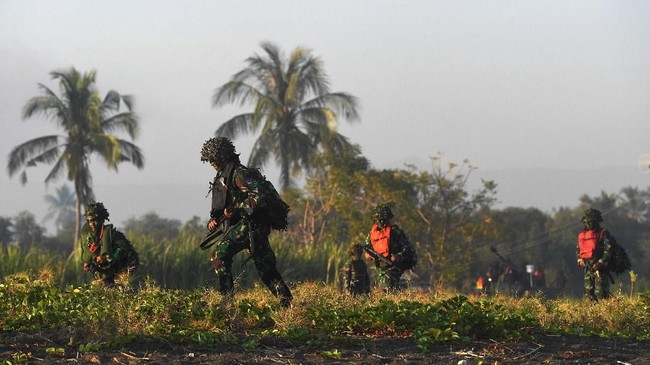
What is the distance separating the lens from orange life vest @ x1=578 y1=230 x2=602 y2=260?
1423 cm

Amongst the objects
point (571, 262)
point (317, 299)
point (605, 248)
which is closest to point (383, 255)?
point (605, 248)

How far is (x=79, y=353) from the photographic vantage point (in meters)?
7.11

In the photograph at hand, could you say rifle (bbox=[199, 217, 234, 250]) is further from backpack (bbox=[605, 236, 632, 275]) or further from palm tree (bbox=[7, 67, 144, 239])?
palm tree (bbox=[7, 67, 144, 239])

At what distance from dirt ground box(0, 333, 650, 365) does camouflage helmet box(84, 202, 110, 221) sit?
3.63 meters

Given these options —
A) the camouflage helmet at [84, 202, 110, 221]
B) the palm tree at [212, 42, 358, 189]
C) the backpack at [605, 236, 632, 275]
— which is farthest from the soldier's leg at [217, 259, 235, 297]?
the palm tree at [212, 42, 358, 189]

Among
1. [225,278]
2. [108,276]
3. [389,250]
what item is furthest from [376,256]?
[225,278]

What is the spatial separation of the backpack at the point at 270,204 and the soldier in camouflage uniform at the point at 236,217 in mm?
12

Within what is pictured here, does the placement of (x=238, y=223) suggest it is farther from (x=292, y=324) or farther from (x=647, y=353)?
(x=647, y=353)

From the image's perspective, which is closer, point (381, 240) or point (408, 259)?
point (408, 259)

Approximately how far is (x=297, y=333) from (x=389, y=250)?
19.8 feet

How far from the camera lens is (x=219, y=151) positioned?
369 inches

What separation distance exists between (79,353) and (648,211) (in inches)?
3507

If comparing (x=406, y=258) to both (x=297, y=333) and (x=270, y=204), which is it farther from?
(x=297, y=333)

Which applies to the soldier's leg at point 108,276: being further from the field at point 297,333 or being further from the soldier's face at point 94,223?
the field at point 297,333
